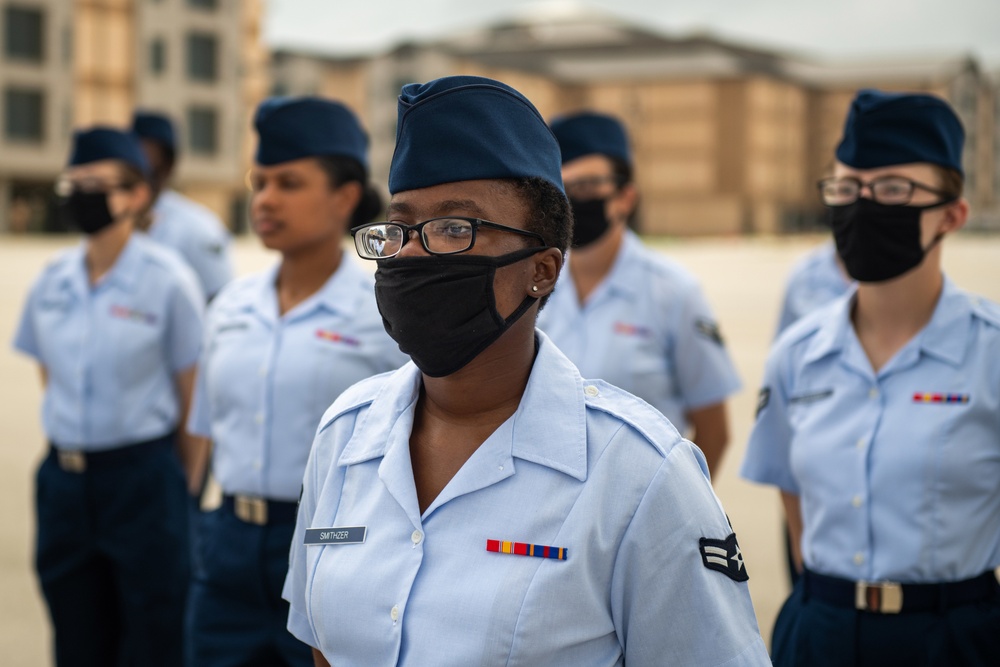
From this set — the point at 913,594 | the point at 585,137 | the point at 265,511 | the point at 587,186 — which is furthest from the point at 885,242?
the point at 265,511

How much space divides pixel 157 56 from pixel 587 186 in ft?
146

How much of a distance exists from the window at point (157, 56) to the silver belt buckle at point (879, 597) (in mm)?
46315

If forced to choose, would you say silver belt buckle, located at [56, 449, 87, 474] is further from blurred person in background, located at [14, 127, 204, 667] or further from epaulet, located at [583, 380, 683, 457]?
epaulet, located at [583, 380, 683, 457]

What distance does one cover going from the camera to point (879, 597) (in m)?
3.16

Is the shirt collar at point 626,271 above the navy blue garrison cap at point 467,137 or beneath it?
beneath

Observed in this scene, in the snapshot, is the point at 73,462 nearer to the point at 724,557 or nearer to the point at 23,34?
the point at 724,557

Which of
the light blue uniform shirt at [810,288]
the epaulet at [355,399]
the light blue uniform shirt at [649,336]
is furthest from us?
the light blue uniform shirt at [810,288]

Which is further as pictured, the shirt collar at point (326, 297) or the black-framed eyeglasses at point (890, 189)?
the shirt collar at point (326, 297)

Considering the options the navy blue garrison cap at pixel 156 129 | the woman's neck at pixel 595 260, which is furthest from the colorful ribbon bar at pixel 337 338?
the navy blue garrison cap at pixel 156 129

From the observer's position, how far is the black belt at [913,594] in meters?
3.13

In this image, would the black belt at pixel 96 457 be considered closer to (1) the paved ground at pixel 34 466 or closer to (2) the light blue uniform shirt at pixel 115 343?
(2) the light blue uniform shirt at pixel 115 343

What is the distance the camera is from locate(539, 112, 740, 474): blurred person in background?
16.1 feet

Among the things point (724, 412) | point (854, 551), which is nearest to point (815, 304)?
point (724, 412)

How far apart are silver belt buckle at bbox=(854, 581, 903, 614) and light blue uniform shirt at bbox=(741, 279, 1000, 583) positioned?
27 mm
